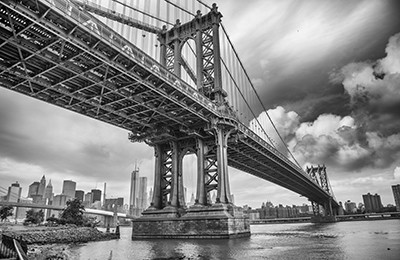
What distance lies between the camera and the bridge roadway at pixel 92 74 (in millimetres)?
20797

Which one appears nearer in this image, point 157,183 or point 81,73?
point 81,73

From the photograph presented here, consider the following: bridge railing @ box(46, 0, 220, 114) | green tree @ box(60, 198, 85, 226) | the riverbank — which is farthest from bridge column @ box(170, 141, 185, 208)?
green tree @ box(60, 198, 85, 226)

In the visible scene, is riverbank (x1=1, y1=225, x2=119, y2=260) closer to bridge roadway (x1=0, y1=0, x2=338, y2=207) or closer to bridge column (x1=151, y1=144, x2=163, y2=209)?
bridge column (x1=151, y1=144, x2=163, y2=209)

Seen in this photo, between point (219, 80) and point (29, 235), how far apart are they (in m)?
33.5

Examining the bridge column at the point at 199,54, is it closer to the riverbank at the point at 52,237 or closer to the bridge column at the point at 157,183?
the bridge column at the point at 157,183

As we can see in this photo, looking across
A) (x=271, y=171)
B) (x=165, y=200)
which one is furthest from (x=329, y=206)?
(x=165, y=200)

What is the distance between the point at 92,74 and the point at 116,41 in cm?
535

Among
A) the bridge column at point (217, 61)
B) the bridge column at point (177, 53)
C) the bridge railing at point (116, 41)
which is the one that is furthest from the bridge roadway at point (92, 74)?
the bridge column at point (177, 53)

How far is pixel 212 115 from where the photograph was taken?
138 feet

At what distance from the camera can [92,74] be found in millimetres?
28344

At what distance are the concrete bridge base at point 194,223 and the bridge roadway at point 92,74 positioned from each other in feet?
37.7

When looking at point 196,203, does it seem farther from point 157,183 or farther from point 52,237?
point 52,237

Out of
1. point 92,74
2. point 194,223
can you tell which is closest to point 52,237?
point 194,223

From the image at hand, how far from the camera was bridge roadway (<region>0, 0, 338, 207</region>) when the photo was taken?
68.2 ft
